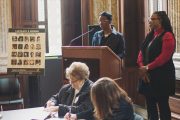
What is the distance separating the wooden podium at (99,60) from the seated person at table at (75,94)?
67cm

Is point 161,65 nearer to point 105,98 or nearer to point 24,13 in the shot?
point 105,98

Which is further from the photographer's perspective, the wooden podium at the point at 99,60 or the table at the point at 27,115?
the wooden podium at the point at 99,60

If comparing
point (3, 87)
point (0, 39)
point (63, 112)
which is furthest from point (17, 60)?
point (63, 112)

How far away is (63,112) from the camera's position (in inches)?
116

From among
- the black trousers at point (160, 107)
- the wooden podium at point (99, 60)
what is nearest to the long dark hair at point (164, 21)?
the wooden podium at point (99, 60)

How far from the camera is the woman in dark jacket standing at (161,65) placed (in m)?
3.89

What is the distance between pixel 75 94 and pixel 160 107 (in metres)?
1.22

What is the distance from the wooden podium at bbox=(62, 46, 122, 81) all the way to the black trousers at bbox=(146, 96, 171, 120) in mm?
495

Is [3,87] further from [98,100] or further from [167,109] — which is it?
[98,100]

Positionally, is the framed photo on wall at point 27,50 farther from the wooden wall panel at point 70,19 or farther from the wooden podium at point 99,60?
the wooden wall panel at point 70,19

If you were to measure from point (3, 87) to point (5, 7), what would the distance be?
4.64 ft

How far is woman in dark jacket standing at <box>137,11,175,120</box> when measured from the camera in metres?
3.89

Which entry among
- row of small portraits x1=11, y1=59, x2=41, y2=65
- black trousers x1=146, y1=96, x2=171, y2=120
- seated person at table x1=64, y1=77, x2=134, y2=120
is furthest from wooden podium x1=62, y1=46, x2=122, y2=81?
seated person at table x1=64, y1=77, x2=134, y2=120

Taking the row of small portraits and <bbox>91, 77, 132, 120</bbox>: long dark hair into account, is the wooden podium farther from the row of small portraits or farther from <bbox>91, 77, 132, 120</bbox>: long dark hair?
<bbox>91, 77, 132, 120</bbox>: long dark hair
